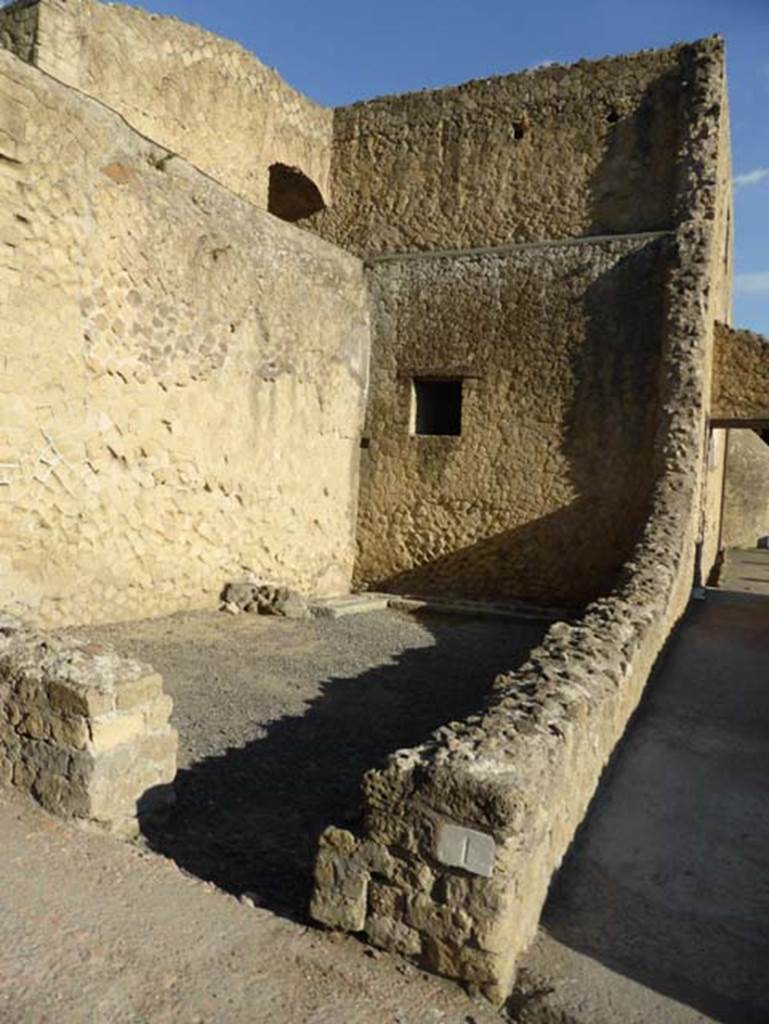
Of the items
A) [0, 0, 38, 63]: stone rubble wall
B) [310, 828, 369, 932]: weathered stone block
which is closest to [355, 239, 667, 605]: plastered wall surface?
[0, 0, 38, 63]: stone rubble wall

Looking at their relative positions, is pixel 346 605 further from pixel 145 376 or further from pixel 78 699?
pixel 78 699

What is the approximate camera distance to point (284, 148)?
428 inches

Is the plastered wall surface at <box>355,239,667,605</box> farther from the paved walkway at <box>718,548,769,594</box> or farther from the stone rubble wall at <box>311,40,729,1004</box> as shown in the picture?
the stone rubble wall at <box>311,40,729,1004</box>

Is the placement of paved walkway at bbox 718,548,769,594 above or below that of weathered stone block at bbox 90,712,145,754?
below

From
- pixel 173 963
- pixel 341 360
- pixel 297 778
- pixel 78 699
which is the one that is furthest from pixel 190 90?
pixel 173 963

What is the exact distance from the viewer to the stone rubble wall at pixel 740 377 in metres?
9.87

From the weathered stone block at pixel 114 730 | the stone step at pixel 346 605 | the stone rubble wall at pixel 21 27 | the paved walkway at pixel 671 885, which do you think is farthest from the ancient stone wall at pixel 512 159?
the weathered stone block at pixel 114 730

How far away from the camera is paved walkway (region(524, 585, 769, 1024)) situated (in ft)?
8.41

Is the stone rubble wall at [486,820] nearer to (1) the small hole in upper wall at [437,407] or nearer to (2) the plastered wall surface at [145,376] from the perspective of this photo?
(2) the plastered wall surface at [145,376]

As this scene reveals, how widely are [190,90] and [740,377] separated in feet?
24.2

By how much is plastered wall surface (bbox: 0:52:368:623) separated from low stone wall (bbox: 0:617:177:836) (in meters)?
2.75

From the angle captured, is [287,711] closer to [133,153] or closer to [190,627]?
[190,627]

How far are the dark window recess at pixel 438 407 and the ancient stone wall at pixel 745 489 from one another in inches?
444

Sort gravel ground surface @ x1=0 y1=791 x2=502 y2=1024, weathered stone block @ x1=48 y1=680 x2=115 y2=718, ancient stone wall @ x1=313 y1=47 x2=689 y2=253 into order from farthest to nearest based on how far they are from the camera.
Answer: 1. ancient stone wall @ x1=313 y1=47 x2=689 y2=253
2. weathered stone block @ x1=48 y1=680 x2=115 y2=718
3. gravel ground surface @ x1=0 y1=791 x2=502 y2=1024
